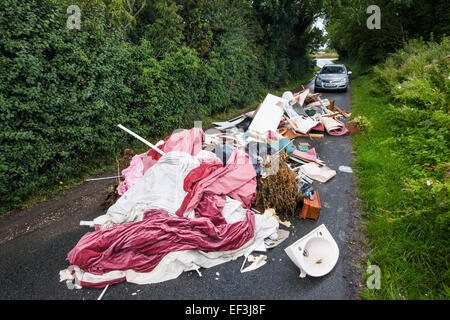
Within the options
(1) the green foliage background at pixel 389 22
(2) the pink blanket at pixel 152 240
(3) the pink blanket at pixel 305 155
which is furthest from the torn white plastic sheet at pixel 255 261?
(1) the green foliage background at pixel 389 22

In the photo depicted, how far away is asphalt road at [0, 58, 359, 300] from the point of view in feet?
8.07

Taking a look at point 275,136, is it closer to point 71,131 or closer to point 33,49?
point 71,131

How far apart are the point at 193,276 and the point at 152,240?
68cm

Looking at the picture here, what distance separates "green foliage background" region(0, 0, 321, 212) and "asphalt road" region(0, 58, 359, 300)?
4.21 feet

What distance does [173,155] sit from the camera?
13.0 feet

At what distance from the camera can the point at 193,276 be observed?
2707 millimetres

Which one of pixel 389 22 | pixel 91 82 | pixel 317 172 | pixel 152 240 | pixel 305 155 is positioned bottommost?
pixel 317 172

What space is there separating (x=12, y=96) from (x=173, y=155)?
9.19 ft

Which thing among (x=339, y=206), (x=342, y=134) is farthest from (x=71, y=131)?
(x=342, y=134)

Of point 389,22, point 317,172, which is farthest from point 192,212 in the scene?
point 389,22

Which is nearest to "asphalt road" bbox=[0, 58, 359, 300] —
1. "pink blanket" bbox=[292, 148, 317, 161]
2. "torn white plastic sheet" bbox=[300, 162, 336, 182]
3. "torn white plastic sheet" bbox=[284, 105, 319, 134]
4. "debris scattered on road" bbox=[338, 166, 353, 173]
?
"torn white plastic sheet" bbox=[300, 162, 336, 182]

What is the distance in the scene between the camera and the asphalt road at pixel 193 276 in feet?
8.07

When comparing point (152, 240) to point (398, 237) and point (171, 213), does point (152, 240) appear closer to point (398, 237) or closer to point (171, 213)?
point (171, 213)

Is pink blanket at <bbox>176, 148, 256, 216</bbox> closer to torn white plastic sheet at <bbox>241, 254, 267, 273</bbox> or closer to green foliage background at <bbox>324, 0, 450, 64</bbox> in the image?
torn white plastic sheet at <bbox>241, 254, 267, 273</bbox>
